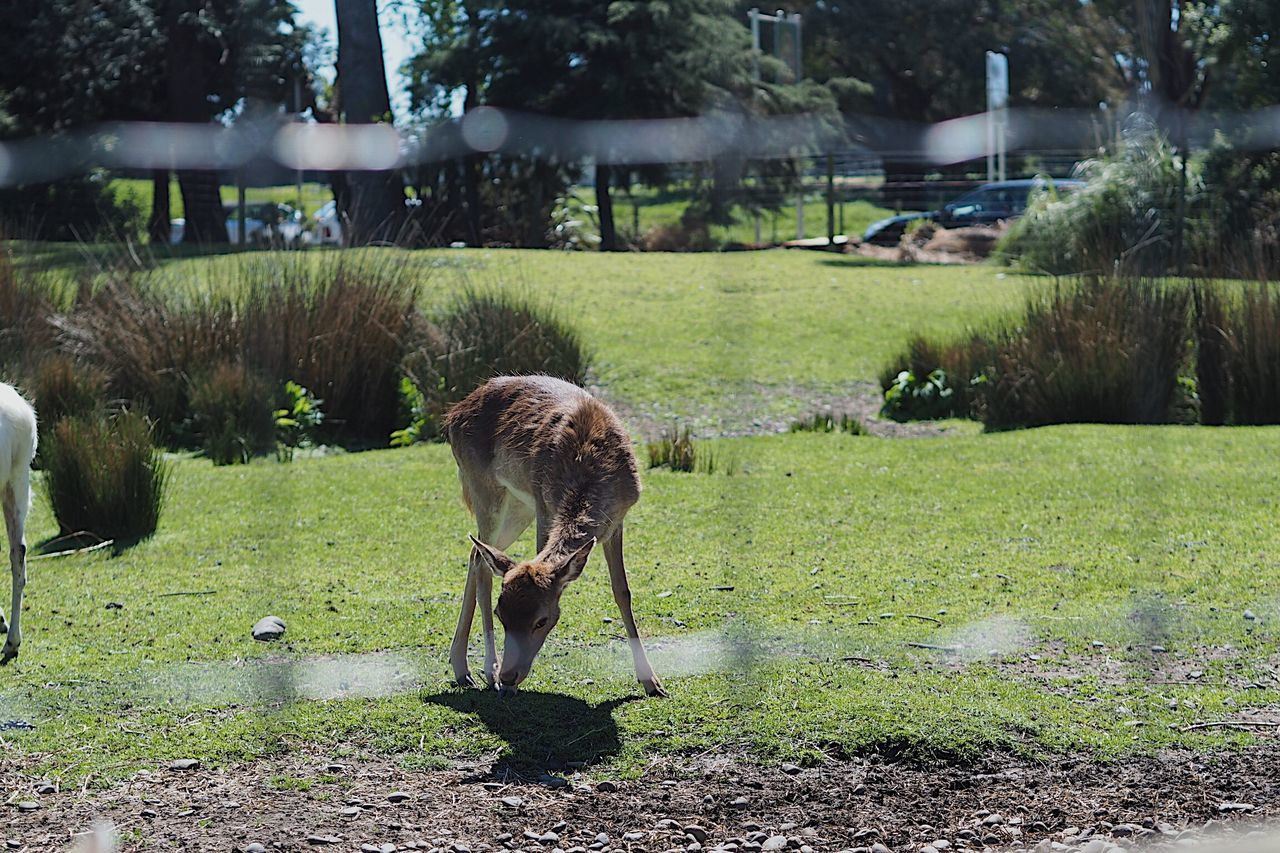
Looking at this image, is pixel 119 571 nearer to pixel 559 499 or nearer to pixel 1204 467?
pixel 559 499

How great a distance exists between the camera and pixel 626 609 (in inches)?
202

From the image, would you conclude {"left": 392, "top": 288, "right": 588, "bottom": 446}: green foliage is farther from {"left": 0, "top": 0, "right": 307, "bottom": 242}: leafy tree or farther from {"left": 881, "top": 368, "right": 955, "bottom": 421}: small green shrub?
{"left": 0, "top": 0, "right": 307, "bottom": 242}: leafy tree

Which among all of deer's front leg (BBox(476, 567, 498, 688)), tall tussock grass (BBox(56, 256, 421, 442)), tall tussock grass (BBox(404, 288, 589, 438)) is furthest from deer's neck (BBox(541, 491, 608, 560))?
tall tussock grass (BBox(56, 256, 421, 442))

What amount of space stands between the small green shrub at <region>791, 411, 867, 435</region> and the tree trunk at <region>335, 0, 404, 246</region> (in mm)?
9057

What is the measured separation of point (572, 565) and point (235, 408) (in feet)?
21.6

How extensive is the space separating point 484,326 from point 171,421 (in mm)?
2377

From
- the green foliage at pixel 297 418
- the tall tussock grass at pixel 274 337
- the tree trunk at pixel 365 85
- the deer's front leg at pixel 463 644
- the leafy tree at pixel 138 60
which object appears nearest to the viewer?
the deer's front leg at pixel 463 644

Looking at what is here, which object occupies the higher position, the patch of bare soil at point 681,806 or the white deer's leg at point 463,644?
the white deer's leg at point 463,644

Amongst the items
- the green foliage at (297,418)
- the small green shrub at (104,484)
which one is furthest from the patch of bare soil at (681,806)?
the green foliage at (297,418)

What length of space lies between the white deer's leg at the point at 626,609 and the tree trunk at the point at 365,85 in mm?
14275

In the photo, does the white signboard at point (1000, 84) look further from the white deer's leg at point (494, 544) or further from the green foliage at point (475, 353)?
the white deer's leg at point (494, 544)

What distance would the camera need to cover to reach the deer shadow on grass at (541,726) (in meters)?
4.52

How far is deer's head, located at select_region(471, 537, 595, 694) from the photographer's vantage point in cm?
445

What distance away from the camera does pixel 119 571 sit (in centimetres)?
722
